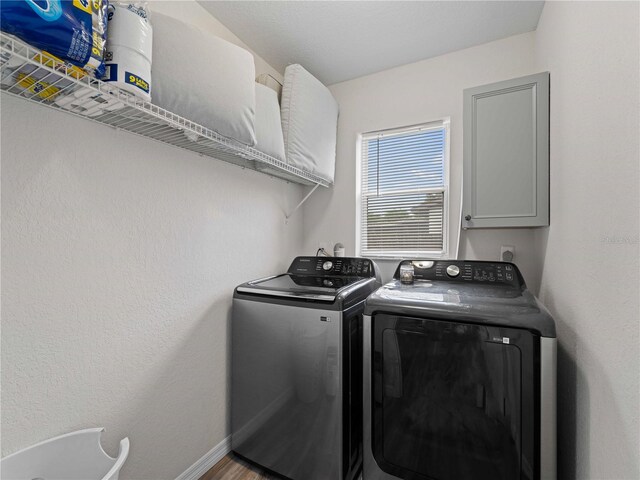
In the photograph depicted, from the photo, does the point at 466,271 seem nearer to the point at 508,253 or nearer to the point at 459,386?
the point at 508,253

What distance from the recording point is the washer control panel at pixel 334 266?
2092 millimetres

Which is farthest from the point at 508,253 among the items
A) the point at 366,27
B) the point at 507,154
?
the point at 366,27

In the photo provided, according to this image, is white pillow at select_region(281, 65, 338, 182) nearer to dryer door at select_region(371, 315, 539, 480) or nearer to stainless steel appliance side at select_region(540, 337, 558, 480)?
dryer door at select_region(371, 315, 539, 480)

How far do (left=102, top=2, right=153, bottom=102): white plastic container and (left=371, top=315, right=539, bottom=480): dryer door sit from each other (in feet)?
4.34

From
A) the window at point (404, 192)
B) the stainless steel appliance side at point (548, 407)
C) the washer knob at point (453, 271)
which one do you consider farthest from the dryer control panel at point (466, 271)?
the stainless steel appliance side at point (548, 407)

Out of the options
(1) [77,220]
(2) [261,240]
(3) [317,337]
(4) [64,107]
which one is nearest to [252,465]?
(3) [317,337]

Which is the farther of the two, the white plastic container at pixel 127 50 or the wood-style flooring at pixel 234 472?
the wood-style flooring at pixel 234 472

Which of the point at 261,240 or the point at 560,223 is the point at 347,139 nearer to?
the point at 261,240

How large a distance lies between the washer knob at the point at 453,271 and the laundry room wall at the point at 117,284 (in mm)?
1382

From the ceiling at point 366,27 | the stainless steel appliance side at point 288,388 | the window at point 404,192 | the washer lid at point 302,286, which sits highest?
the ceiling at point 366,27

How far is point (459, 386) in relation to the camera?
119cm

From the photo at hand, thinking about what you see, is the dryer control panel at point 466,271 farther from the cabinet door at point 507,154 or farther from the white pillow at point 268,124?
the white pillow at point 268,124

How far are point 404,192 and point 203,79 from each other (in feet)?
5.41

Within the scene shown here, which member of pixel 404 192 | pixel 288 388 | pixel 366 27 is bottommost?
pixel 288 388
